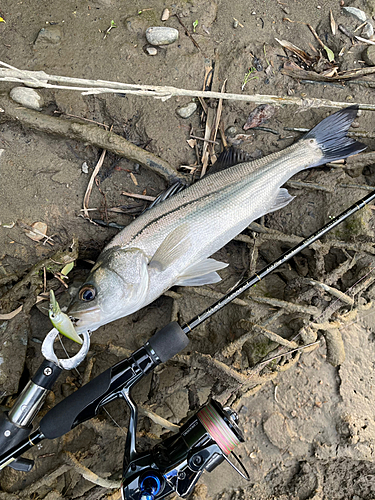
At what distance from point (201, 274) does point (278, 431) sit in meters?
1.46

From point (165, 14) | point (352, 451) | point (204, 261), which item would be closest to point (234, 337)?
point (204, 261)

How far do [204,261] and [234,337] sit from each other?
73cm

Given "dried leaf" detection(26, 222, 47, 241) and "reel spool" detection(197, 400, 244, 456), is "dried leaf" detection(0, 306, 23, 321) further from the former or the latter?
"reel spool" detection(197, 400, 244, 456)

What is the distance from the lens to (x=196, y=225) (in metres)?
3.11

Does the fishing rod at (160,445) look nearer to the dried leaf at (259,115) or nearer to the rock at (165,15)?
the dried leaf at (259,115)

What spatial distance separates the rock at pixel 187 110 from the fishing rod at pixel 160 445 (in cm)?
190

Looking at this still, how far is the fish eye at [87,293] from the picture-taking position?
9.47ft

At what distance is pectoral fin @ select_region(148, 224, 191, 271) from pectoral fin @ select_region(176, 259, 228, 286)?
19 centimetres

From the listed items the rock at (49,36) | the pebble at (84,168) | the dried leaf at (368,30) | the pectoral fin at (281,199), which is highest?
the rock at (49,36)

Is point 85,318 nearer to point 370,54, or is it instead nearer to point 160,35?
point 160,35

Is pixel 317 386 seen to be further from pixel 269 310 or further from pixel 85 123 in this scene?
pixel 85 123

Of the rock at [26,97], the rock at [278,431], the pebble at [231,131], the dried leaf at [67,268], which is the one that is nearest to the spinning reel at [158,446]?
the rock at [278,431]

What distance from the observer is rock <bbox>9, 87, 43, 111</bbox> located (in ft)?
10.6

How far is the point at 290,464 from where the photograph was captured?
10.6 feet
